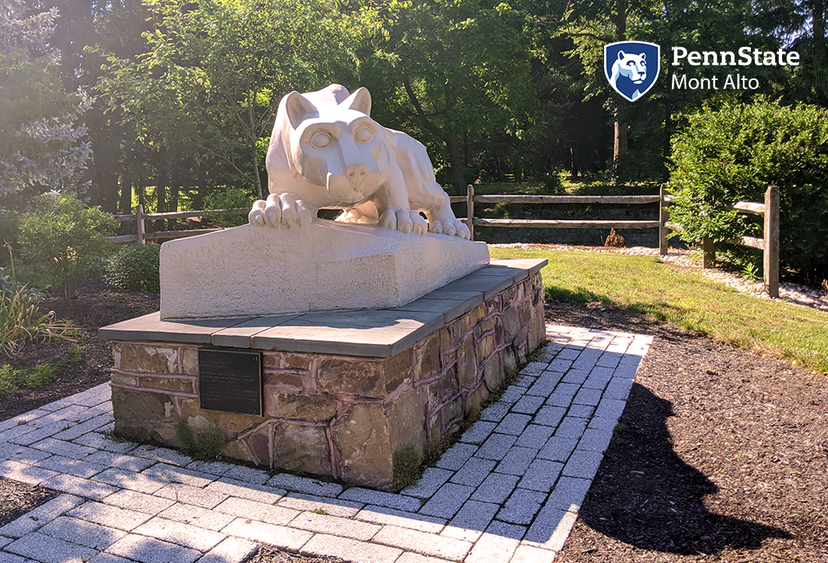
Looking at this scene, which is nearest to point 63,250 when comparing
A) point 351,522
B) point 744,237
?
point 351,522

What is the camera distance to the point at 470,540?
2.74 meters

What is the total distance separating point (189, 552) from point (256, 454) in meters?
0.92

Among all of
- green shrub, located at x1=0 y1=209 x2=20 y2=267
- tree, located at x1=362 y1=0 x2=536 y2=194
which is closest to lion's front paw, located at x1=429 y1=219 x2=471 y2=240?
green shrub, located at x1=0 y1=209 x2=20 y2=267

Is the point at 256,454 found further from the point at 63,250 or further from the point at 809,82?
the point at 809,82

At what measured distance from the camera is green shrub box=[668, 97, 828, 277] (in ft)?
29.9

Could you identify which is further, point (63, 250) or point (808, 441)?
point (63, 250)

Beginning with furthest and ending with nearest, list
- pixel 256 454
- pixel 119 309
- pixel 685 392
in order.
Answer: pixel 119 309, pixel 685 392, pixel 256 454

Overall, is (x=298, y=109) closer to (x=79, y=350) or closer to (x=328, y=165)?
(x=328, y=165)

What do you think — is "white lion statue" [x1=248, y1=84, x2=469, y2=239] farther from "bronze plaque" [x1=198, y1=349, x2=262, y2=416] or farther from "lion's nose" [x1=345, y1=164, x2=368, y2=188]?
"bronze plaque" [x1=198, y1=349, x2=262, y2=416]

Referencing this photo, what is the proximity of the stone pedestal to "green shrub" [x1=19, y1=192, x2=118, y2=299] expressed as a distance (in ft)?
14.4

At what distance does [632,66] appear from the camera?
20.5 meters

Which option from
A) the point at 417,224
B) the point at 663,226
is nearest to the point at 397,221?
the point at 417,224

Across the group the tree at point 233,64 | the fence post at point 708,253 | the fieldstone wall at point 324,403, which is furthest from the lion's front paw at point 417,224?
the fence post at point 708,253

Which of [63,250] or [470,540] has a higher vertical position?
[63,250]
